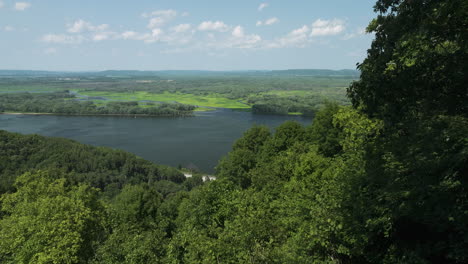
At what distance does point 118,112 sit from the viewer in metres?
112

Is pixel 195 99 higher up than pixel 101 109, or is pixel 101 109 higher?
pixel 195 99

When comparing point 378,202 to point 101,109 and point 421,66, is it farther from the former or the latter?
point 101,109

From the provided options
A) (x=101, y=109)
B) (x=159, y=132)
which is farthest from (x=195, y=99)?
(x=159, y=132)

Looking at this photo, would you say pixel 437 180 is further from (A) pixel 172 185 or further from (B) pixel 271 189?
(A) pixel 172 185

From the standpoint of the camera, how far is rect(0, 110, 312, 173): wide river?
194ft

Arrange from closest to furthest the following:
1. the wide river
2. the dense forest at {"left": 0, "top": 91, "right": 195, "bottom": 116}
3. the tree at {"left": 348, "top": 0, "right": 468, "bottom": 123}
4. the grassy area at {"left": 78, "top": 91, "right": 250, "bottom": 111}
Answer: the tree at {"left": 348, "top": 0, "right": 468, "bottom": 123} < the wide river < the dense forest at {"left": 0, "top": 91, "right": 195, "bottom": 116} < the grassy area at {"left": 78, "top": 91, "right": 250, "bottom": 111}

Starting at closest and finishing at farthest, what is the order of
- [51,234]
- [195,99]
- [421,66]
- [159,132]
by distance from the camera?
[421,66], [51,234], [159,132], [195,99]

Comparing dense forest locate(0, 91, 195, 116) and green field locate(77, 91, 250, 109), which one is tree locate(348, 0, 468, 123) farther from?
green field locate(77, 91, 250, 109)

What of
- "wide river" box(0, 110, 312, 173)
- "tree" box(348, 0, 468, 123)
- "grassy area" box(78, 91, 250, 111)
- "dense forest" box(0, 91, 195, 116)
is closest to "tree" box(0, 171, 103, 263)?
"tree" box(348, 0, 468, 123)

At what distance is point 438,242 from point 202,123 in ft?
275

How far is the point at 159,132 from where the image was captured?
8088cm

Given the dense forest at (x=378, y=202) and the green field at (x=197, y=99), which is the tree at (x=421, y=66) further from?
the green field at (x=197, y=99)

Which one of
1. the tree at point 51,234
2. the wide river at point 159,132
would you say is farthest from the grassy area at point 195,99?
the tree at point 51,234

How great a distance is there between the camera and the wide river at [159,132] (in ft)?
194
